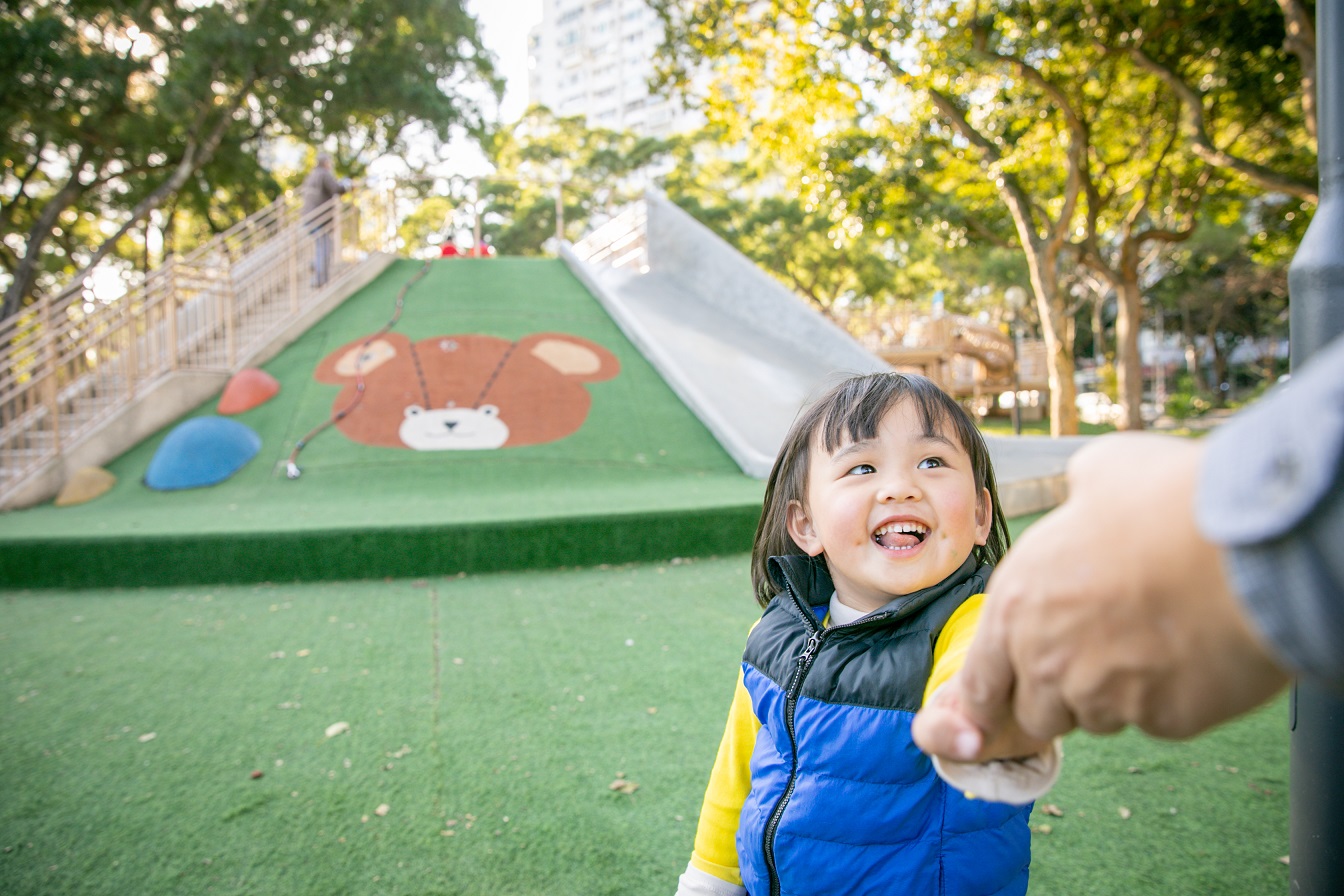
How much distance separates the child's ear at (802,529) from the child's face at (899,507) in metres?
0.16

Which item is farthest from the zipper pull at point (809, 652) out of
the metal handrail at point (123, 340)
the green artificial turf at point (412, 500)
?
the metal handrail at point (123, 340)

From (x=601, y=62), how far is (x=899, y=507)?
91.0m

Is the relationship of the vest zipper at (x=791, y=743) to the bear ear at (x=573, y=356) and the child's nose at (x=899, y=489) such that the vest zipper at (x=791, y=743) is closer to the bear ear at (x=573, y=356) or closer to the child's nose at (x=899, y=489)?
the child's nose at (x=899, y=489)

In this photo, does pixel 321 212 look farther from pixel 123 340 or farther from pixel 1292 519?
pixel 1292 519

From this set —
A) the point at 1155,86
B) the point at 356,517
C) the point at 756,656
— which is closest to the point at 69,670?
the point at 356,517

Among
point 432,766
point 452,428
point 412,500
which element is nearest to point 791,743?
point 432,766

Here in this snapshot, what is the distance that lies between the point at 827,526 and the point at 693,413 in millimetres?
7813

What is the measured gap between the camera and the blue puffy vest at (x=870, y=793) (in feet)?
3.93

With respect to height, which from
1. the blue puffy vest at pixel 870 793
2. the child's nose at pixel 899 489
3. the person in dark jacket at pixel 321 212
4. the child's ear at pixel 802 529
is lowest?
the blue puffy vest at pixel 870 793

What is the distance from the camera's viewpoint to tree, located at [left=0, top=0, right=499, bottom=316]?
14.7m

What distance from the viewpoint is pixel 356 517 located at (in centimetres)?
598

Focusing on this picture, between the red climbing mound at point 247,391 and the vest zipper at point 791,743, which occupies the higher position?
the vest zipper at point 791,743

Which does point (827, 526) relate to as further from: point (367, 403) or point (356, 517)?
point (367, 403)

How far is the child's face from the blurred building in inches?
3066
